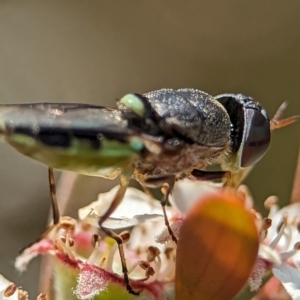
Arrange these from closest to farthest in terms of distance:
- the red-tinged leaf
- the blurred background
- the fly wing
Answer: the red-tinged leaf → the fly wing → the blurred background

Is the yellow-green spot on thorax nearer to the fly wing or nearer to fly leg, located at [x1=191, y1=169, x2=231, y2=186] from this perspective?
the fly wing

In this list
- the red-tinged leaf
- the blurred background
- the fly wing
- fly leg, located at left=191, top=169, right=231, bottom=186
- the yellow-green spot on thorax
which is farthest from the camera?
the blurred background

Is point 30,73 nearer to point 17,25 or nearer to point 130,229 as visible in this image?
point 17,25

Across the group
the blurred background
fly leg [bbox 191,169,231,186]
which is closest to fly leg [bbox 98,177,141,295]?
fly leg [bbox 191,169,231,186]

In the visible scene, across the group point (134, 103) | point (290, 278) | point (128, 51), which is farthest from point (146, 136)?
point (128, 51)

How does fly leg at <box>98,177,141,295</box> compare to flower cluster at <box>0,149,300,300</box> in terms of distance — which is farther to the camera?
fly leg at <box>98,177,141,295</box>

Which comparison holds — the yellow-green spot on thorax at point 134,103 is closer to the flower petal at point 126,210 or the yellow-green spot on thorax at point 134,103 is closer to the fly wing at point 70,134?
the fly wing at point 70,134
